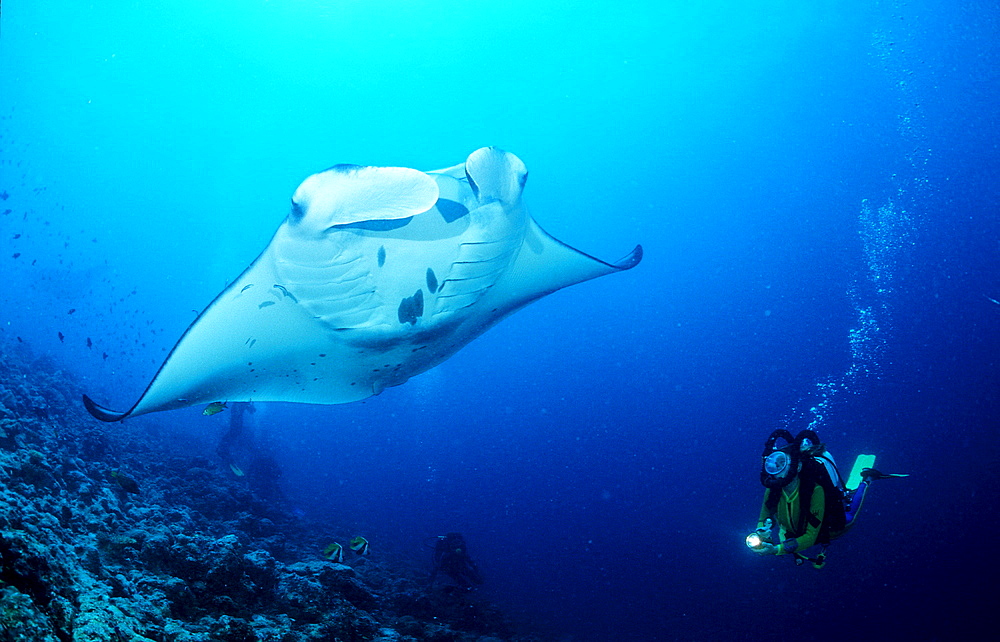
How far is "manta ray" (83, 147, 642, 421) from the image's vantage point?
1771 mm

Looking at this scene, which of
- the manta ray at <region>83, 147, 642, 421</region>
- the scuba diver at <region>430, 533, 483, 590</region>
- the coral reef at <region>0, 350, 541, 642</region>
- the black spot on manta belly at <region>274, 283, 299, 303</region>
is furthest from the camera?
the scuba diver at <region>430, 533, 483, 590</region>

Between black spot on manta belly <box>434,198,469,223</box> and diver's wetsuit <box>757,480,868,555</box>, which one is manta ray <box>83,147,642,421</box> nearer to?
black spot on manta belly <box>434,198,469,223</box>

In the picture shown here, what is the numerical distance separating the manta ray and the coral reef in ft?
2.77

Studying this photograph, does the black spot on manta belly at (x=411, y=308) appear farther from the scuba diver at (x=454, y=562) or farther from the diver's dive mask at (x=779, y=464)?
the scuba diver at (x=454, y=562)

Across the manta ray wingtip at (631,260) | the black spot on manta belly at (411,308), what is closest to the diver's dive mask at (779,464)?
the manta ray wingtip at (631,260)

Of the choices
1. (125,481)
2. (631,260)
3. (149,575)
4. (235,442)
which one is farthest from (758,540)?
(235,442)

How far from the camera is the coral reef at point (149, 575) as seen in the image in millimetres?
1365

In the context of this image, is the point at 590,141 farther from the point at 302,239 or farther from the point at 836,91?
the point at 302,239

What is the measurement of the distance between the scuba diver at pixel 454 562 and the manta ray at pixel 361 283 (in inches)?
207

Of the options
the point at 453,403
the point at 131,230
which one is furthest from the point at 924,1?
the point at 131,230

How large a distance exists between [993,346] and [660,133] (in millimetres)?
26685

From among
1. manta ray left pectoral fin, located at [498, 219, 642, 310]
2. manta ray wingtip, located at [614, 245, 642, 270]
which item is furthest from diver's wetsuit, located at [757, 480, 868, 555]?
manta ray left pectoral fin, located at [498, 219, 642, 310]

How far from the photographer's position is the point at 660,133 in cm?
3869

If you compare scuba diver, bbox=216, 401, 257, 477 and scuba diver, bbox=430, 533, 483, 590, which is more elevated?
scuba diver, bbox=216, 401, 257, 477
